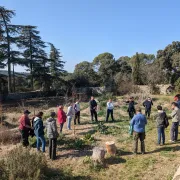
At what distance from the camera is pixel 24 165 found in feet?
17.0

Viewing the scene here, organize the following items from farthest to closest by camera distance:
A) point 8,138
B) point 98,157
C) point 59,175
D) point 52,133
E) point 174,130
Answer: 1. point 8,138
2. point 174,130
3. point 52,133
4. point 98,157
5. point 59,175

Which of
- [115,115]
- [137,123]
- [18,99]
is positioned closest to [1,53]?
[18,99]

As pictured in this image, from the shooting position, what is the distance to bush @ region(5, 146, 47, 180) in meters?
4.96

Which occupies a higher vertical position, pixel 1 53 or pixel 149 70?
pixel 1 53

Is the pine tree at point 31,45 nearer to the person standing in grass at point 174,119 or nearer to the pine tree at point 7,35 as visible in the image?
the pine tree at point 7,35

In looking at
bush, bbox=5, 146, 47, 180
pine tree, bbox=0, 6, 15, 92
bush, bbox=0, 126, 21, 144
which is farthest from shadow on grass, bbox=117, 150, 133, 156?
pine tree, bbox=0, 6, 15, 92

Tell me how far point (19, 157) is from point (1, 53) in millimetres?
23469

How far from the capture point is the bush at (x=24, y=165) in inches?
195

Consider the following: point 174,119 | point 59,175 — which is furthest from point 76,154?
point 174,119

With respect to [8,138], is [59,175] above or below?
below

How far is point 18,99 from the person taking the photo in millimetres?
27141

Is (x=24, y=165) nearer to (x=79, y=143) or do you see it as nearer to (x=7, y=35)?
A: (x=79, y=143)

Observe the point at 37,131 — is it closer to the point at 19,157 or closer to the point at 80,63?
the point at 19,157

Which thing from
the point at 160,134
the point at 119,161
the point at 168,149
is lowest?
the point at 119,161
